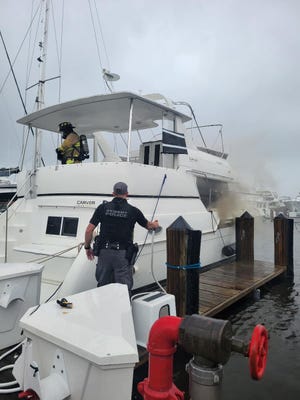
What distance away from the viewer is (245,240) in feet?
29.8

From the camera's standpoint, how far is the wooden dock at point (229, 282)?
5.50 metres

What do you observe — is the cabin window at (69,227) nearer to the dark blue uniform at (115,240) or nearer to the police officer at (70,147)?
the police officer at (70,147)

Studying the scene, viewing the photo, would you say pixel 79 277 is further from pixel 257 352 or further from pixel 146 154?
pixel 146 154

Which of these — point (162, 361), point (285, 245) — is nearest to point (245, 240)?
point (285, 245)

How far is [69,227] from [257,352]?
4315mm

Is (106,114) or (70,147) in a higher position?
(106,114)

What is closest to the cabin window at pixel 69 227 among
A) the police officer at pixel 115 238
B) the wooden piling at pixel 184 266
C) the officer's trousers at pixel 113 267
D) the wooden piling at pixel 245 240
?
the police officer at pixel 115 238

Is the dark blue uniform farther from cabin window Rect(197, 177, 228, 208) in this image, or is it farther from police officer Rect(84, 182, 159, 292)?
cabin window Rect(197, 177, 228, 208)

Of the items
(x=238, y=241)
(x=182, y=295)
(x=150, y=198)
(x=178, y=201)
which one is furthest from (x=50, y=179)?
(x=238, y=241)

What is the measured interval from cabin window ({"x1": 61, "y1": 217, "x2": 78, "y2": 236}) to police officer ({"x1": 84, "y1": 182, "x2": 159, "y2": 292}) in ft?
5.12

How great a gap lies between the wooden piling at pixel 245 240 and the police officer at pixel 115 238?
5.64m

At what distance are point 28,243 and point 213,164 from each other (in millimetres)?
5072

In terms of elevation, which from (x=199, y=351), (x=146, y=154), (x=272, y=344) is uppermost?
(x=146, y=154)

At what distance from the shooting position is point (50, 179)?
619cm
